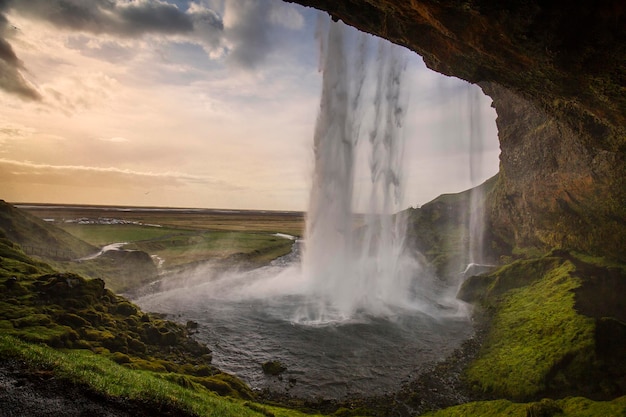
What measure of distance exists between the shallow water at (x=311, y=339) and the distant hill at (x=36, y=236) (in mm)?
20546

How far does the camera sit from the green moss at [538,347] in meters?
19.8

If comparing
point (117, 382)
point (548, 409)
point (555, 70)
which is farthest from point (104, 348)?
point (555, 70)

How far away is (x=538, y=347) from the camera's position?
23141 millimetres

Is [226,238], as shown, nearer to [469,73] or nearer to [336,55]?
[336,55]

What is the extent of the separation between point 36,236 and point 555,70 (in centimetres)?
6729

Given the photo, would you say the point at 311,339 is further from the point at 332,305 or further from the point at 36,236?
the point at 36,236

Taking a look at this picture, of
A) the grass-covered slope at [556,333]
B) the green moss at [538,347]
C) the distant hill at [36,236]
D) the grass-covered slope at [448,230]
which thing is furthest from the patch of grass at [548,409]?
the distant hill at [36,236]

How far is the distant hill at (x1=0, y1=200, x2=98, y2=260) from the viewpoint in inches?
1890

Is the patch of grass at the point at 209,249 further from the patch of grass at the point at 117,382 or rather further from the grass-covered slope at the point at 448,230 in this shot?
the patch of grass at the point at 117,382

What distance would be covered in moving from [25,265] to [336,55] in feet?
146

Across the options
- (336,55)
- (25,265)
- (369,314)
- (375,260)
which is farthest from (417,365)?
(336,55)

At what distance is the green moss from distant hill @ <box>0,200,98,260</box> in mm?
56588

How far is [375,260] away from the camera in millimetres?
50344

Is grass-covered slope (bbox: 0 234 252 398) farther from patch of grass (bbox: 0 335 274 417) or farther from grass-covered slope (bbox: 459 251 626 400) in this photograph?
grass-covered slope (bbox: 459 251 626 400)
